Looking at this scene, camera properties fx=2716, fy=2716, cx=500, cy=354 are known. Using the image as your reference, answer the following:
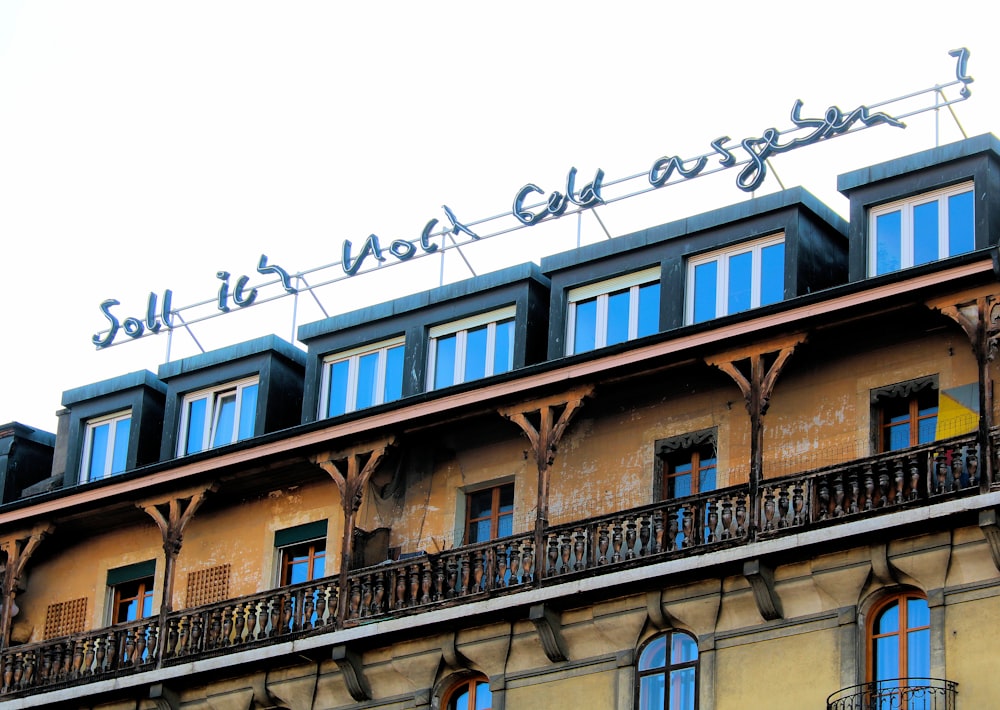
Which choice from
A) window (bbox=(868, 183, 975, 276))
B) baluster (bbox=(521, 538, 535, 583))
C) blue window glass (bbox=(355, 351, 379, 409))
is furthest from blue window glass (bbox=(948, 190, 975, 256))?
blue window glass (bbox=(355, 351, 379, 409))

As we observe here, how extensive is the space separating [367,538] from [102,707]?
18.0ft

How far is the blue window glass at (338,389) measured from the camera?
157 feet

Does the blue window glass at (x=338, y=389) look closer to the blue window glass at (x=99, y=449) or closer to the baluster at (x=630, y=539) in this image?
the blue window glass at (x=99, y=449)

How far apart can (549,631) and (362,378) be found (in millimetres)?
8155

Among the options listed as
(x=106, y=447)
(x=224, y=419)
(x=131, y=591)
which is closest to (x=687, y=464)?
(x=224, y=419)

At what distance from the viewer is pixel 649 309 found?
146ft

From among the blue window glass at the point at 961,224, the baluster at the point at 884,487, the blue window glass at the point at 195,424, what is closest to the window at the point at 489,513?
the blue window glass at the point at 195,424

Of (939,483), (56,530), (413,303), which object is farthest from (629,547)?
(56,530)

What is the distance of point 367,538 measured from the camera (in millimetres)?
45531

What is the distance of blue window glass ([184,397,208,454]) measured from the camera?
5000 cm

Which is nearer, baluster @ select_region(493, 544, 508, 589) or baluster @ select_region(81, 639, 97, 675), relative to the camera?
baluster @ select_region(493, 544, 508, 589)

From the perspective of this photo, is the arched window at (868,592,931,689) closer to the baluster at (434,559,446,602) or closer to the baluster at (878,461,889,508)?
the baluster at (878,461,889,508)

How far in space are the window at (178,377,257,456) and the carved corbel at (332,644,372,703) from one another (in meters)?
6.99

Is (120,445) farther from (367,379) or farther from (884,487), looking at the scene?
(884,487)
